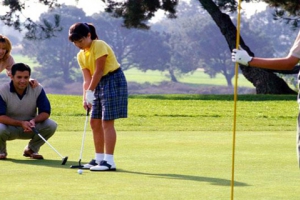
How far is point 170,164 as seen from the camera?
9.55 m

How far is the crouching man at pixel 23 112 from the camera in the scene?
33.3 ft

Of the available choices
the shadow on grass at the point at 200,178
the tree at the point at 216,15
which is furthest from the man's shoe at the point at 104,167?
the tree at the point at 216,15

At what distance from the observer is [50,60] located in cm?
10850

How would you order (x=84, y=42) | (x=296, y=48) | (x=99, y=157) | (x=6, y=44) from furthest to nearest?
1. (x=6, y=44)
2. (x=99, y=157)
3. (x=84, y=42)
4. (x=296, y=48)

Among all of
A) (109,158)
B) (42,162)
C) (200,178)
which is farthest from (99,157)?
(200,178)

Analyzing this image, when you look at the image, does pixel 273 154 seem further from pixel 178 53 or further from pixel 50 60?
pixel 178 53

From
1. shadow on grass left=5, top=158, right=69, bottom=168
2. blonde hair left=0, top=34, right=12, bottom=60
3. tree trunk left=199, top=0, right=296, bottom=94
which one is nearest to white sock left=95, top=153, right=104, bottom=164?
shadow on grass left=5, top=158, right=69, bottom=168

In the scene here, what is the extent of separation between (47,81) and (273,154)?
89.9m

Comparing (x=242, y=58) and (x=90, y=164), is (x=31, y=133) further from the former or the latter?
(x=242, y=58)

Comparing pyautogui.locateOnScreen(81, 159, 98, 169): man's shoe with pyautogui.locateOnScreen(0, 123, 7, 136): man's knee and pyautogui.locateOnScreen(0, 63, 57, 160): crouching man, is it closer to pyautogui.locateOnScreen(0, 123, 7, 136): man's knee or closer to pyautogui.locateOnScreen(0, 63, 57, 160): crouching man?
pyautogui.locateOnScreen(0, 63, 57, 160): crouching man

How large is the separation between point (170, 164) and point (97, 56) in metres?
1.40

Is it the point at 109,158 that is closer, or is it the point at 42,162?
the point at 109,158

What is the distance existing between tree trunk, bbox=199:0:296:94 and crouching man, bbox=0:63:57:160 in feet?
70.9

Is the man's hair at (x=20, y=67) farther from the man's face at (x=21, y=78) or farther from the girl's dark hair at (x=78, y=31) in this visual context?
the girl's dark hair at (x=78, y=31)
